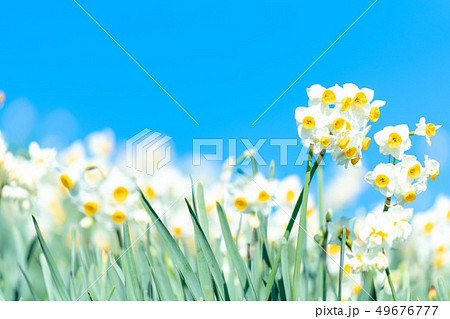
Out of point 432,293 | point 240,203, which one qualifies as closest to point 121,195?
point 240,203

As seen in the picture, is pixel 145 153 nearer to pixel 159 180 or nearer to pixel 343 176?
pixel 159 180

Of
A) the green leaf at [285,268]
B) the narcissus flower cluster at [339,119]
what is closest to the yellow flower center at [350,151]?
the narcissus flower cluster at [339,119]

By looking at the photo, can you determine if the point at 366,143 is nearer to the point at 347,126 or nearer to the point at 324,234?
the point at 347,126

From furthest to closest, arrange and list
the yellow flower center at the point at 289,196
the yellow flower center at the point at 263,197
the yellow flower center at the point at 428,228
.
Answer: the yellow flower center at the point at 428,228
the yellow flower center at the point at 289,196
the yellow flower center at the point at 263,197

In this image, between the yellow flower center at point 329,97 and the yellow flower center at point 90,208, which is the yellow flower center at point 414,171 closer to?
the yellow flower center at point 329,97

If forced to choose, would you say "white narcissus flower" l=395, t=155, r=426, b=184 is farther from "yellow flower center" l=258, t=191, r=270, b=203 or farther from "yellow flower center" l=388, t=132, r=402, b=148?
"yellow flower center" l=258, t=191, r=270, b=203

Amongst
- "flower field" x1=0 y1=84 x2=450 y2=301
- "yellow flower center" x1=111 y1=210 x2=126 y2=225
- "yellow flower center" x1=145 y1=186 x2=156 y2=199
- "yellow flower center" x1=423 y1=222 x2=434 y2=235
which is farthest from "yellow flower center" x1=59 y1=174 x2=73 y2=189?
"yellow flower center" x1=423 y1=222 x2=434 y2=235
